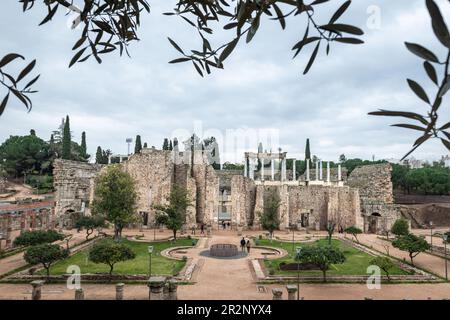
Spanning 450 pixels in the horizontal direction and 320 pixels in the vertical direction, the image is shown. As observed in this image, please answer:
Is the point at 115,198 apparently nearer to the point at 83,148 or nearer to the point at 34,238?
the point at 34,238

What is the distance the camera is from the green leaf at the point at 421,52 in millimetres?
1317

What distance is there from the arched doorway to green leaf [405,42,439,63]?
3959cm

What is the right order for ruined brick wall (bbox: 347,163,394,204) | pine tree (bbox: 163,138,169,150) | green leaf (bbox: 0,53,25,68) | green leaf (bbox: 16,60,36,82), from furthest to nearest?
pine tree (bbox: 163,138,169,150)
ruined brick wall (bbox: 347,163,394,204)
green leaf (bbox: 16,60,36,82)
green leaf (bbox: 0,53,25,68)

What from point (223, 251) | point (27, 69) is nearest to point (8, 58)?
point (27, 69)

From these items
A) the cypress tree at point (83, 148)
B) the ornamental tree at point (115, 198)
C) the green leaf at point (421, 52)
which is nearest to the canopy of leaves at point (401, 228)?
the ornamental tree at point (115, 198)

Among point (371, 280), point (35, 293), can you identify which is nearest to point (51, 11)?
point (35, 293)

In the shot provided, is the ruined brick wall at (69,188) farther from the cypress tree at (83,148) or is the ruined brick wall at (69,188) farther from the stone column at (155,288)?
the stone column at (155,288)

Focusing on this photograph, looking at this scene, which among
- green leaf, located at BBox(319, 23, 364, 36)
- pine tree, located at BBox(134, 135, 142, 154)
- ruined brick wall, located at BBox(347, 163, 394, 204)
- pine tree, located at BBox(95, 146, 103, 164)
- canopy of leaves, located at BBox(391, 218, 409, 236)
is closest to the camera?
green leaf, located at BBox(319, 23, 364, 36)

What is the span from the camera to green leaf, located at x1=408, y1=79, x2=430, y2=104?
1.42 metres

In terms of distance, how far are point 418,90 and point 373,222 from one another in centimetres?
4023

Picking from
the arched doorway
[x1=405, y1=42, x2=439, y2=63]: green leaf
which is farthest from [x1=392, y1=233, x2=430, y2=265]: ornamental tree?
[x1=405, y1=42, x2=439, y2=63]: green leaf

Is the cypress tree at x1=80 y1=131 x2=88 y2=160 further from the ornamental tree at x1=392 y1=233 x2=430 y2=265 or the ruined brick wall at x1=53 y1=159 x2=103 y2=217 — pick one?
the ornamental tree at x1=392 y1=233 x2=430 y2=265

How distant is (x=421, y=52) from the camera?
1334 mm

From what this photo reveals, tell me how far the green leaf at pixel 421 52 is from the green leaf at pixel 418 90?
12 centimetres
